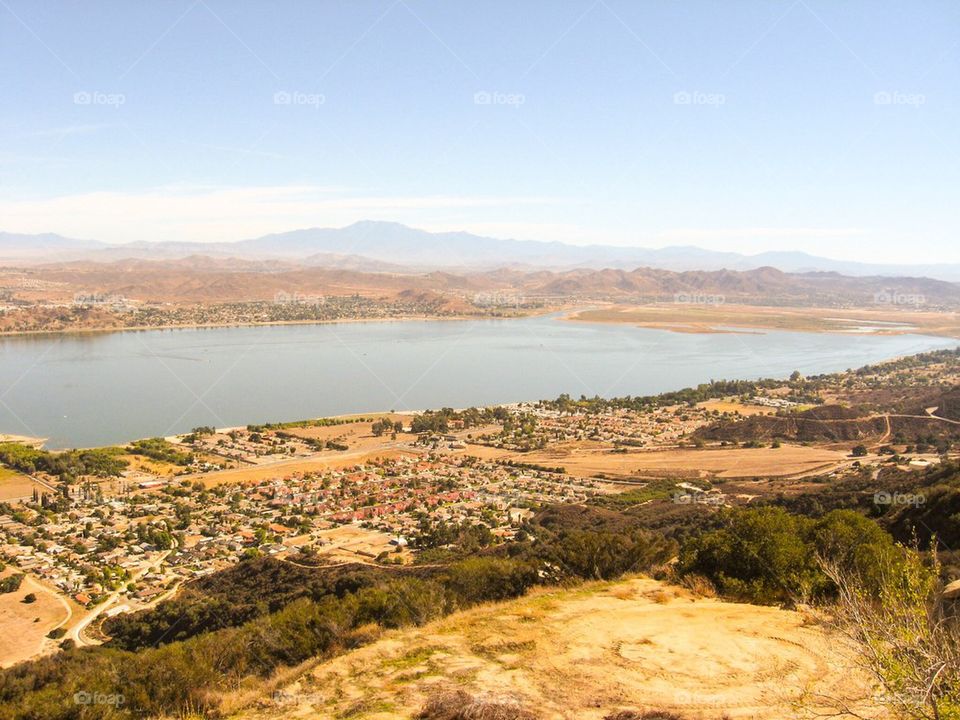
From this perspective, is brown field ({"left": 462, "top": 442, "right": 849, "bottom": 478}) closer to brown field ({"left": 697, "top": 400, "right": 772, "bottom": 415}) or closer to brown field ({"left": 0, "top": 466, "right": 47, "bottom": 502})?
brown field ({"left": 697, "top": 400, "right": 772, "bottom": 415})

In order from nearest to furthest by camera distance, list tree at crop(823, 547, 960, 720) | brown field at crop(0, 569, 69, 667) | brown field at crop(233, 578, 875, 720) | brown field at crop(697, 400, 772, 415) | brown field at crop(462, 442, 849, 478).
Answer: tree at crop(823, 547, 960, 720)
brown field at crop(233, 578, 875, 720)
brown field at crop(0, 569, 69, 667)
brown field at crop(462, 442, 849, 478)
brown field at crop(697, 400, 772, 415)

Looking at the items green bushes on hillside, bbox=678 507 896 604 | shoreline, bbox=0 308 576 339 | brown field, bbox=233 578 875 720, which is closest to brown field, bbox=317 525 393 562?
green bushes on hillside, bbox=678 507 896 604

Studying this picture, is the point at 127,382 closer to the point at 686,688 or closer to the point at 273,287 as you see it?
the point at 686,688

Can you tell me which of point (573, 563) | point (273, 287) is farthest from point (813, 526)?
point (273, 287)

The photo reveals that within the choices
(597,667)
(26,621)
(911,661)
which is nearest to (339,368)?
(26,621)

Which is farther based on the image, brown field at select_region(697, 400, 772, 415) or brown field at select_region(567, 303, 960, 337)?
brown field at select_region(567, 303, 960, 337)

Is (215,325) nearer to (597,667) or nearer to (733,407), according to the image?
(733,407)
